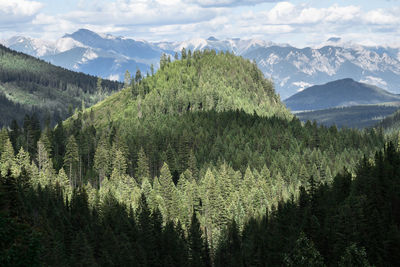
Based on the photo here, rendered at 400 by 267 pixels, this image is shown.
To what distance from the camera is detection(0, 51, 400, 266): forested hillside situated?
69875 mm

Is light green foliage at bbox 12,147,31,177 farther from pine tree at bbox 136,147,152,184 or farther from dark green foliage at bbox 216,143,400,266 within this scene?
dark green foliage at bbox 216,143,400,266

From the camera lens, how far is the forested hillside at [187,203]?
229ft

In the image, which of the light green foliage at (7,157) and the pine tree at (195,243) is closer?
the pine tree at (195,243)

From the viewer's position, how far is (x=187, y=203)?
5221 inches

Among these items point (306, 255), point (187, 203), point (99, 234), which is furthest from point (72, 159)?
point (306, 255)

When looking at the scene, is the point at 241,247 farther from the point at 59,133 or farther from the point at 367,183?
the point at 59,133

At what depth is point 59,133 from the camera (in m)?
182

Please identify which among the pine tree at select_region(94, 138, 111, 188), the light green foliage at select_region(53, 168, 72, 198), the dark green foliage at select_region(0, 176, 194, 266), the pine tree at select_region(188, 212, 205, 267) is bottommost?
the pine tree at select_region(188, 212, 205, 267)

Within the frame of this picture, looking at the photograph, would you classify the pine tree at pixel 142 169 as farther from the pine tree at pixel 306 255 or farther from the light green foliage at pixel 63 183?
the pine tree at pixel 306 255

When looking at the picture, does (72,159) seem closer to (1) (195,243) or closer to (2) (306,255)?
(1) (195,243)

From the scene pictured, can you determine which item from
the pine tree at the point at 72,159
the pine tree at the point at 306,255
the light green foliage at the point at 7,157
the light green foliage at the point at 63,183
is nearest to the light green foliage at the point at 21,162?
the light green foliage at the point at 7,157

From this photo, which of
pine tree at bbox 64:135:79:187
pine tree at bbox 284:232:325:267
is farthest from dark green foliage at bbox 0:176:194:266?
pine tree at bbox 284:232:325:267

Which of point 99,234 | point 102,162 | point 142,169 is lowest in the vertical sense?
point 99,234

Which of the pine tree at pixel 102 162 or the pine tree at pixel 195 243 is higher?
the pine tree at pixel 102 162
